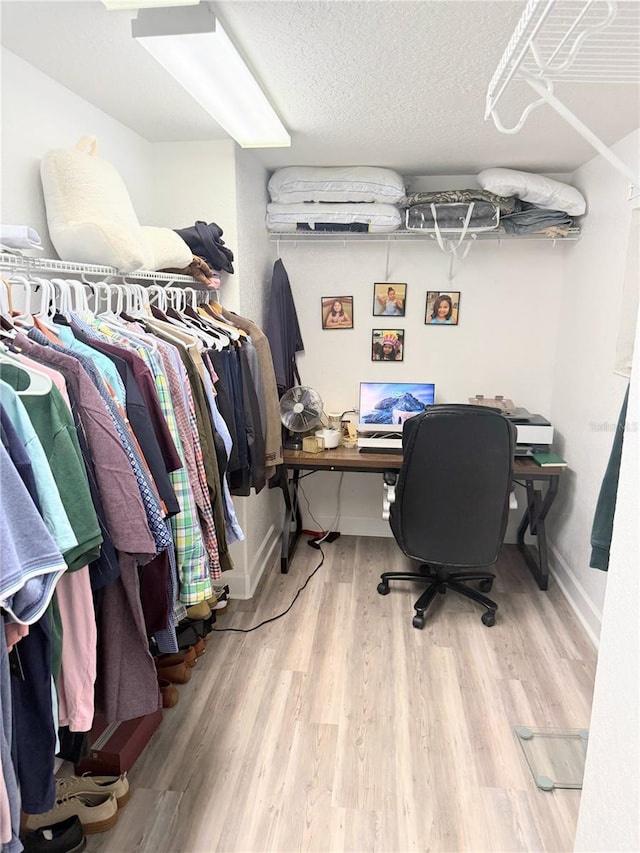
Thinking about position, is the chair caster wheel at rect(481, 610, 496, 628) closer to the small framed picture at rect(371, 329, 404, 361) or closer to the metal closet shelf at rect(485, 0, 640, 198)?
the small framed picture at rect(371, 329, 404, 361)

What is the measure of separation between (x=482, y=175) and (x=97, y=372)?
2.47 metres

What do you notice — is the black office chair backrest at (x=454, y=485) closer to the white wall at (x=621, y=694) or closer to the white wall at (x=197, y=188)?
the white wall at (x=197, y=188)

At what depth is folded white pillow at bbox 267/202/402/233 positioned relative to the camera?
3.04 meters

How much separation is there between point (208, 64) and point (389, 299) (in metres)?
2.01

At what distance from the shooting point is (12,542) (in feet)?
3.12

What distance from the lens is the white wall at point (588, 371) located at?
2.59 metres

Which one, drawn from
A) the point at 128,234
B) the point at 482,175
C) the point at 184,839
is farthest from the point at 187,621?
the point at 482,175

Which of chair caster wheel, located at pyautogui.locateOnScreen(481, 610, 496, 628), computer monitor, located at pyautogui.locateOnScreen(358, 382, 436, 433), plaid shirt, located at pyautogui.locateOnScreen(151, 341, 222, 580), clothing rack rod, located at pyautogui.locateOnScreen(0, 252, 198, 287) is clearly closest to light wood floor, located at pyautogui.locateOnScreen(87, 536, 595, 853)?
chair caster wheel, located at pyautogui.locateOnScreen(481, 610, 496, 628)

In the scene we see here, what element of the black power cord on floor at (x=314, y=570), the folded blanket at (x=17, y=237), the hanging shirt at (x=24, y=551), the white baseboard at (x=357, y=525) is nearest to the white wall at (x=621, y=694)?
the hanging shirt at (x=24, y=551)

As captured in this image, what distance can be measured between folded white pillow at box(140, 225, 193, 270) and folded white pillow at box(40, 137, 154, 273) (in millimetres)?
228

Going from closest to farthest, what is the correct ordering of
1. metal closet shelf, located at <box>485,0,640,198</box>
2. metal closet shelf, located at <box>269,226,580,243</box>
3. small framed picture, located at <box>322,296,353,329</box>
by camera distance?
1. metal closet shelf, located at <box>485,0,640,198</box>
2. metal closet shelf, located at <box>269,226,580,243</box>
3. small framed picture, located at <box>322,296,353,329</box>

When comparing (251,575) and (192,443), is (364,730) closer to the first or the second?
(251,575)

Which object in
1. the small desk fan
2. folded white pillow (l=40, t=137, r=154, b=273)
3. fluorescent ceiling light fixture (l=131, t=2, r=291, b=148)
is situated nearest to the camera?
fluorescent ceiling light fixture (l=131, t=2, r=291, b=148)

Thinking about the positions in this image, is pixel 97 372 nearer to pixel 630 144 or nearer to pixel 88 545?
pixel 88 545
